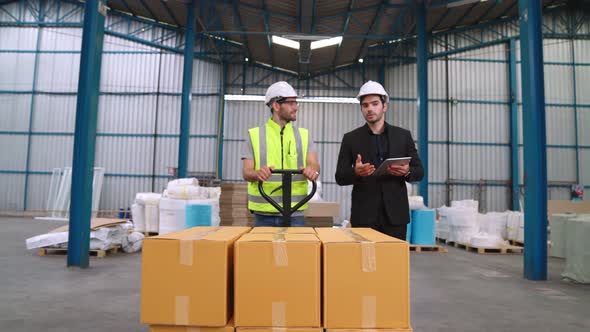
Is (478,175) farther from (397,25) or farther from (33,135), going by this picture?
(33,135)

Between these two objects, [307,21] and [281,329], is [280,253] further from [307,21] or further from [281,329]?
[307,21]

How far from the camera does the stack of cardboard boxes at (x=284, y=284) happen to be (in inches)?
60.0

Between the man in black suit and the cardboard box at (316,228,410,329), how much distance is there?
122 centimetres

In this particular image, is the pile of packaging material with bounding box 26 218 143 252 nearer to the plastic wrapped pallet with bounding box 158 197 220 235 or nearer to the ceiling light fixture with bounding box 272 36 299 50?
the plastic wrapped pallet with bounding box 158 197 220 235

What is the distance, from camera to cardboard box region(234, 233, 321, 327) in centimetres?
153

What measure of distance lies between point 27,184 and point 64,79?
4684mm

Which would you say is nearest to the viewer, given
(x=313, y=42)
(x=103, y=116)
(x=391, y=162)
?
(x=391, y=162)

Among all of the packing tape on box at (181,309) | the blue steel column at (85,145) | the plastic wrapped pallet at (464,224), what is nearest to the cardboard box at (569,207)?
the plastic wrapped pallet at (464,224)

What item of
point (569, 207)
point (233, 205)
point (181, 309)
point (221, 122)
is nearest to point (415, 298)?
point (181, 309)

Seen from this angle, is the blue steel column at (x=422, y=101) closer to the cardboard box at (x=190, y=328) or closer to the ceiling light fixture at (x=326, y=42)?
the ceiling light fixture at (x=326, y=42)

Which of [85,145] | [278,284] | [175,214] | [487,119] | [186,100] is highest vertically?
[487,119]

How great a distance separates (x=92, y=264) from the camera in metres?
6.18

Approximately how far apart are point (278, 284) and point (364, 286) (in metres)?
0.32

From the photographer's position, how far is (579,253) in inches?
220
